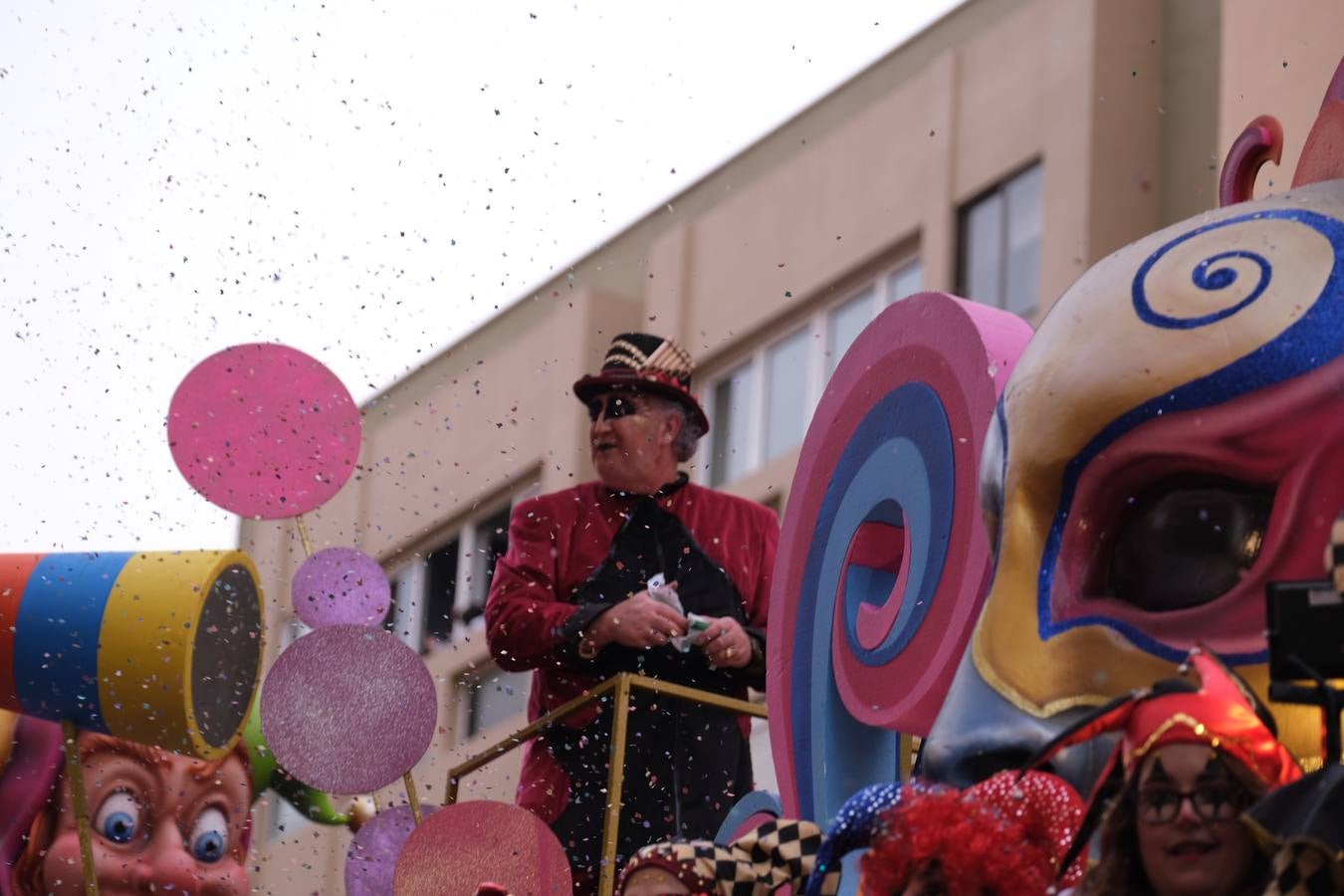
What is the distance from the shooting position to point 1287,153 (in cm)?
674

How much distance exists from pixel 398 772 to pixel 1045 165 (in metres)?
8.95

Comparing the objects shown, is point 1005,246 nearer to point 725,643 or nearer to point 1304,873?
point 725,643

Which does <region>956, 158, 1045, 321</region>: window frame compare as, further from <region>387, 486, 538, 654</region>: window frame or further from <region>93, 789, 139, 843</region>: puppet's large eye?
<region>93, 789, 139, 843</region>: puppet's large eye

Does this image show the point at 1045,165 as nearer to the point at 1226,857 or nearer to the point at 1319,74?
the point at 1319,74

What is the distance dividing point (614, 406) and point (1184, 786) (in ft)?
9.87

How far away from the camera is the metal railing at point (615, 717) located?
5.49 meters

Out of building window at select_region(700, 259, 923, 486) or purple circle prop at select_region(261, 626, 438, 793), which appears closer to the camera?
purple circle prop at select_region(261, 626, 438, 793)

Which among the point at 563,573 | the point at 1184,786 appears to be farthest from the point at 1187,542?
the point at 563,573

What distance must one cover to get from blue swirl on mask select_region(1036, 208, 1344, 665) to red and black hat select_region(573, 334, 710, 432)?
2.20m

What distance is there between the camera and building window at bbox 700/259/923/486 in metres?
15.9

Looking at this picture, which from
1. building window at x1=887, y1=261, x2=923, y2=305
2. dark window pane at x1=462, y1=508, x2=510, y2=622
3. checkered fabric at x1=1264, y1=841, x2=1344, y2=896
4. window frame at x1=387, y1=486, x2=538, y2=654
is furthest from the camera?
window frame at x1=387, y1=486, x2=538, y2=654

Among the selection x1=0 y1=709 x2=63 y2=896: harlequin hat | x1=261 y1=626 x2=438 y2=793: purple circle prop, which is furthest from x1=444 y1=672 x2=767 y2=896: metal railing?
x1=0 y1=709 x2=63 y2=896: harlequin hat

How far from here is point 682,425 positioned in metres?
6.43

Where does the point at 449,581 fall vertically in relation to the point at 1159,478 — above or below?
above
